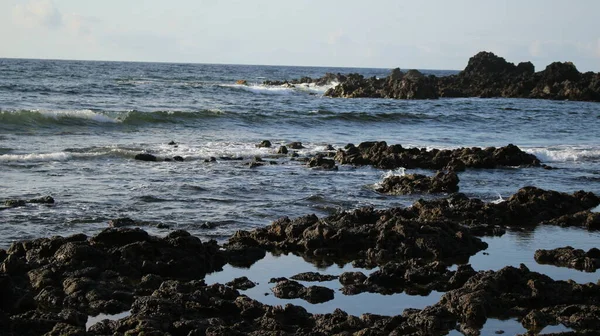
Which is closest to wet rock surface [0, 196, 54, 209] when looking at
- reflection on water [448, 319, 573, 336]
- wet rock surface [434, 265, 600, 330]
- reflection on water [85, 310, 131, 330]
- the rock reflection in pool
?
the rock reflection in pool

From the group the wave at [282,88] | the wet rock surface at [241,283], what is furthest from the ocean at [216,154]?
the wave at [282,88]

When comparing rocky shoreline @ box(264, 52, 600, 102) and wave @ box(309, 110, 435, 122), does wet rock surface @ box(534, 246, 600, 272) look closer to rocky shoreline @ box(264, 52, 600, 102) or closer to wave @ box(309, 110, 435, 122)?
wave @ box(309, 110, 435, 122)

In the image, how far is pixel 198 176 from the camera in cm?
2016

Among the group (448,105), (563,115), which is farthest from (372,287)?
(448,105)

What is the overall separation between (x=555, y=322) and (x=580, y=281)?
2.12 meters

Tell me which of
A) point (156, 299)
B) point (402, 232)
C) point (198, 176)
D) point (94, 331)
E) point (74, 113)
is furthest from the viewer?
point (74, 113)

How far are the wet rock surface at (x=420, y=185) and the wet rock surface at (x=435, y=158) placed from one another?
3916 millimetres

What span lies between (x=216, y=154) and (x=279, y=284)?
51.5 feet

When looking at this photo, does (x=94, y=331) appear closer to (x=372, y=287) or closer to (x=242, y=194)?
(x=372, y=287)

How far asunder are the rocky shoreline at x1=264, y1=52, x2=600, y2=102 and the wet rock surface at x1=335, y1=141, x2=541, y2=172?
39550 mm

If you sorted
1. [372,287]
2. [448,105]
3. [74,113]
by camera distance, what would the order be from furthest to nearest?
[448,105], [74,113], [372,287]

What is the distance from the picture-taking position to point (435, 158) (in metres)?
23.5

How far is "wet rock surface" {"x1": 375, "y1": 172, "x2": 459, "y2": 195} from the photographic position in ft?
60.3

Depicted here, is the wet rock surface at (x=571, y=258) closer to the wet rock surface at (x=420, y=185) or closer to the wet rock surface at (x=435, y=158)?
the wet rock surface at (x=420, y=185)
